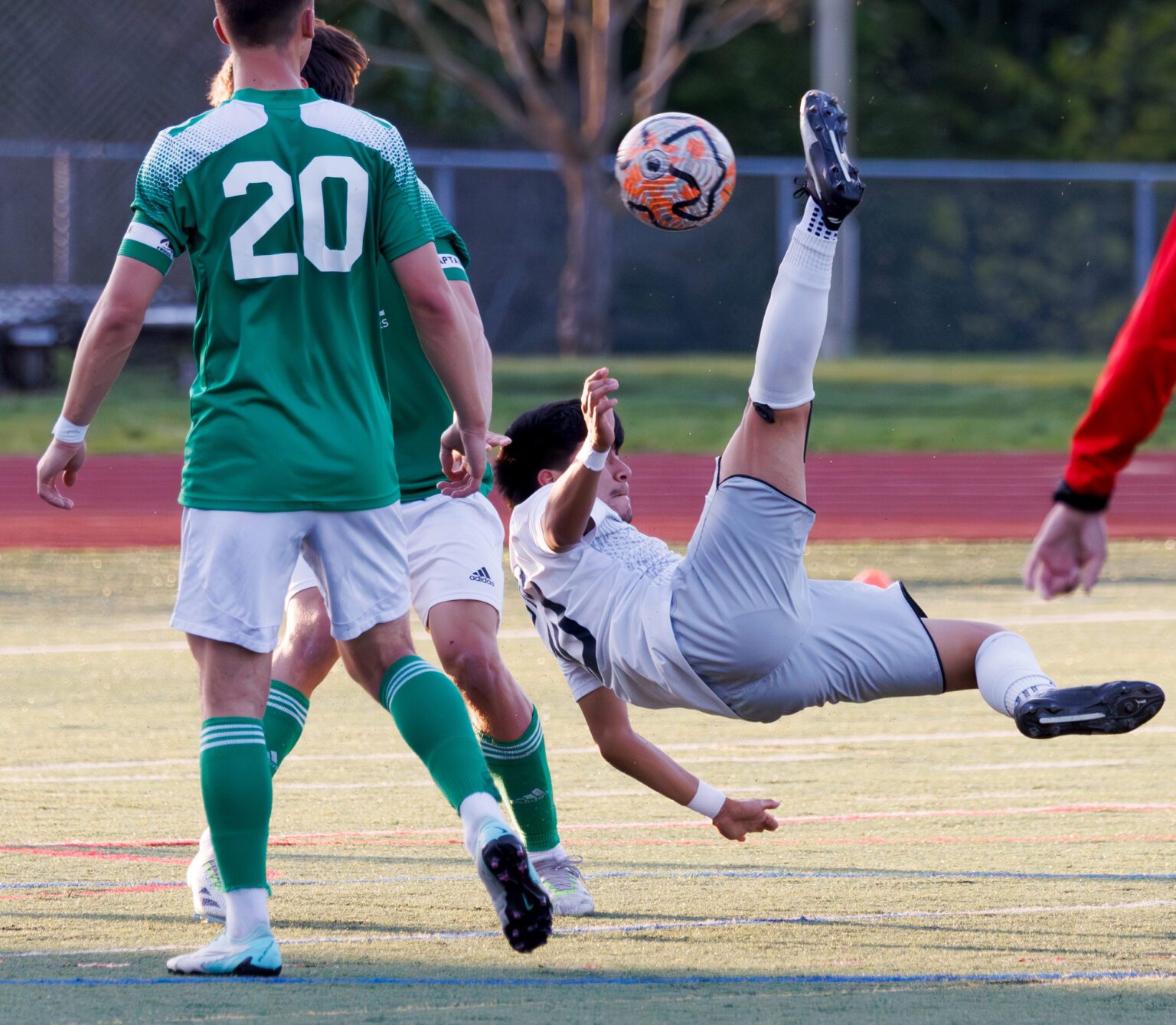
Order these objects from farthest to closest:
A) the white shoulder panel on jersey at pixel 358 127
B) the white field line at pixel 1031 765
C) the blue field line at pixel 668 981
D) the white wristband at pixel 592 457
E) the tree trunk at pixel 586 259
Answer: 1. the tree trunk at pixel 586 259
2. the white field line at pixel 1031 765
3. the white wristband at pixel 592 457
4. the white shoulder panel on jersey at pixel 358 127
5. the blue field line at pixel 668 981

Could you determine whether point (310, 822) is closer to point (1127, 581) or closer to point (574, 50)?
point (1127, 581)

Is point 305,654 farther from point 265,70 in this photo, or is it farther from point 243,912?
point 265,70

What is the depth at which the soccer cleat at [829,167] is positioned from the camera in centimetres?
455

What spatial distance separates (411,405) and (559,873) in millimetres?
1187

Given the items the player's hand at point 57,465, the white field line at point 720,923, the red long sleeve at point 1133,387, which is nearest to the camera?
the red long sleeve at point 1133,387

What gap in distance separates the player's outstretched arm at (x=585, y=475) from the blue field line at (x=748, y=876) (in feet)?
2.90

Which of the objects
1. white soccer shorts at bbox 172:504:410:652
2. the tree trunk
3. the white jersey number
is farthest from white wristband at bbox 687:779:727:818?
the tree trunk

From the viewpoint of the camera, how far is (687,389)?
83.6 feet

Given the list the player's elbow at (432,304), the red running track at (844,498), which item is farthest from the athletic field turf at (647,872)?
the red running track at (844,498)

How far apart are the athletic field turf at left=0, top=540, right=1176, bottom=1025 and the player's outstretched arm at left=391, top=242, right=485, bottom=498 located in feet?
3.69

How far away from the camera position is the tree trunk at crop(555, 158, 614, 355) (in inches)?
1126

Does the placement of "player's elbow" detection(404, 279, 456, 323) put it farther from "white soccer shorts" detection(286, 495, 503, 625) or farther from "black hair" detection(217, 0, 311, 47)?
"white soccer shorts" detection(286, 495, 503, 625)

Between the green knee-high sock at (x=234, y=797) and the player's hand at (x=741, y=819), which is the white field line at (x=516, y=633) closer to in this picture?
the player's hand at (x=741, y=819)

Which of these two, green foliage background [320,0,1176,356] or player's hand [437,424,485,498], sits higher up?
player's hand [437,424,485,498]
